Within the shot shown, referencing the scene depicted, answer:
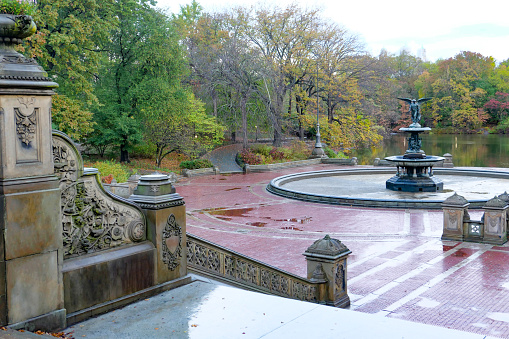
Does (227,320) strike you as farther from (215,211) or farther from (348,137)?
(348,137)

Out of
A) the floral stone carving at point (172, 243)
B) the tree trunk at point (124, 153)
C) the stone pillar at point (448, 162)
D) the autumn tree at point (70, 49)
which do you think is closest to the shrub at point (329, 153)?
the stone pillar at point (448, 162)

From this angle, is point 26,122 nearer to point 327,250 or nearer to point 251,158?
point 327,250

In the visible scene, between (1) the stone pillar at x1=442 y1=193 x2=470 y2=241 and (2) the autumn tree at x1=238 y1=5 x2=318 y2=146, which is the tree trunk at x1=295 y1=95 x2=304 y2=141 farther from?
(1) the stone pillar at x1=442 y1=193 x2=470 y2=241

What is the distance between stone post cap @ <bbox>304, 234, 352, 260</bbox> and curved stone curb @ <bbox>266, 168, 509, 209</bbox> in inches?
457

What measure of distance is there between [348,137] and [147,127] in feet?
63.6

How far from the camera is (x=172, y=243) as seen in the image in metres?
6.98

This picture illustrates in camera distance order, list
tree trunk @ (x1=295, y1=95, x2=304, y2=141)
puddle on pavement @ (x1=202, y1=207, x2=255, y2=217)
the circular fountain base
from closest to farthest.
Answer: puddle on pavement @ (x1=202, y1=207, x2=255, y2=217), the circular fountain base, tree trunk @ (x1=295, y1=95, x2=304, y2=141)

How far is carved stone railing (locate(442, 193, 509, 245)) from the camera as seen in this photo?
47.8 ft

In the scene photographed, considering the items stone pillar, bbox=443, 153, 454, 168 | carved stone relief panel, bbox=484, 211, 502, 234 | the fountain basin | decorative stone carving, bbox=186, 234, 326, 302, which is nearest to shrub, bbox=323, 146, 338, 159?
stone pillar, bbox=443, 153, 454, 168

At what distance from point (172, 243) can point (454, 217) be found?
10.7 meters

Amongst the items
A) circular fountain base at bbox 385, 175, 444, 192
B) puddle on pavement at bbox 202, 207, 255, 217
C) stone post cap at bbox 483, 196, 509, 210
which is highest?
stone post cap at bbox 483, 196, 509, 210

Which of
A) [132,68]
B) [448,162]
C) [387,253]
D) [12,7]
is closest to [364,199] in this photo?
[387,253]

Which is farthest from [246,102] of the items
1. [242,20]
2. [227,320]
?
[227,320]

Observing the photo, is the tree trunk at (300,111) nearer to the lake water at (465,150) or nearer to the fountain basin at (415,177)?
the lake water at (465,150)
